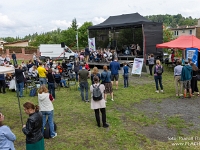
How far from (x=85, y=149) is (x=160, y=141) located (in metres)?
1.81

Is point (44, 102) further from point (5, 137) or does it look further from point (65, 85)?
point (65, 85)

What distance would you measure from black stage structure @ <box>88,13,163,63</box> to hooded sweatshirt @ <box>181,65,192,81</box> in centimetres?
826

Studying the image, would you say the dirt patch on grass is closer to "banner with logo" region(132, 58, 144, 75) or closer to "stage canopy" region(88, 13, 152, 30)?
"banner with logo" region(132, 58, 144, 75)

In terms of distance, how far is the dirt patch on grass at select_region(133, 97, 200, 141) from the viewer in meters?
5.82

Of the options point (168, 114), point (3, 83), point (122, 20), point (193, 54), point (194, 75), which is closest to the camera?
point (168, 114)

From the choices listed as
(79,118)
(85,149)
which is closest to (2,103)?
(79,118)

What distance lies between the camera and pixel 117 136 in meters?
5.65

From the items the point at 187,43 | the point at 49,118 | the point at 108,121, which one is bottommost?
the point at 108,121

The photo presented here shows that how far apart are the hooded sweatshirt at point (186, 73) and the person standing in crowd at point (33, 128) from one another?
6.56 metres

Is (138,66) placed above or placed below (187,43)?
below

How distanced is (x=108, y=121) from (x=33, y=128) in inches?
128

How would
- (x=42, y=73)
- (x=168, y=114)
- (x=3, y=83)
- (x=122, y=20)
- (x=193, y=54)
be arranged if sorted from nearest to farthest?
(x=168, y=114)
(x=42, y=73)
(x=3, y=83)
(x=193, y=54)
(x=122, y=20)

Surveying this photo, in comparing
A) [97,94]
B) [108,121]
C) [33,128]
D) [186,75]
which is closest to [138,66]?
Answer: [186,75]

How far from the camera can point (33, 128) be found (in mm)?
3779
